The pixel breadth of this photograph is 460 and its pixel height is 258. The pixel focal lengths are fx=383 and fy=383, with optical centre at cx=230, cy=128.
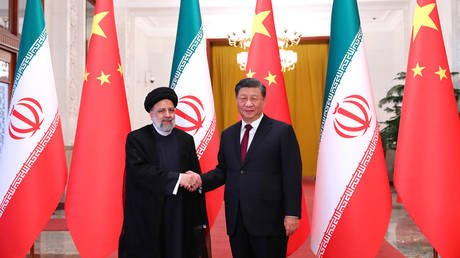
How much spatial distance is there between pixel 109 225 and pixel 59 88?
3.43 metres

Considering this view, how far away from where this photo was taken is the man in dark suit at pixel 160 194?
6.70ft

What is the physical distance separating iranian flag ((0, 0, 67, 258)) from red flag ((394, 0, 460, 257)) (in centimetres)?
227

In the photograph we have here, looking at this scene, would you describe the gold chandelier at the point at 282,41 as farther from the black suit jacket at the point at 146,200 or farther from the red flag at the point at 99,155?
the black suit jacket at the point at 146,200

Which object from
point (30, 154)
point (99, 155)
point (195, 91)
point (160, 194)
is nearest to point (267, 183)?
point (160, 194)

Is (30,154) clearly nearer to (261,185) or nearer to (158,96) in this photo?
(158,96)

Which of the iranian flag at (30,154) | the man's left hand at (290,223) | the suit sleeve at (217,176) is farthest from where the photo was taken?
the iranian flag at (30,154)

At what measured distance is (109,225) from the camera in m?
2.57

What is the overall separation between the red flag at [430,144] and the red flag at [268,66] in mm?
727

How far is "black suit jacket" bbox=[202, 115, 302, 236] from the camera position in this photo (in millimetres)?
1922

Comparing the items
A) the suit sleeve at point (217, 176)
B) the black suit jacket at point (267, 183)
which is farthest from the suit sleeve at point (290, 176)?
the suit sleeve at point (217, 176)

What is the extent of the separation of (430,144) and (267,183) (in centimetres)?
109

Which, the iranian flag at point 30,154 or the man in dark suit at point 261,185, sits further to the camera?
the iranian flag at point 30,154

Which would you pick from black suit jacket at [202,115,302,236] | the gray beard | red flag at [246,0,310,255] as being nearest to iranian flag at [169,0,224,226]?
red flag at [246,0,310,255]

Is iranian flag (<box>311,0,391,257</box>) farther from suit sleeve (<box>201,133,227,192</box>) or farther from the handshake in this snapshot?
the handshake
